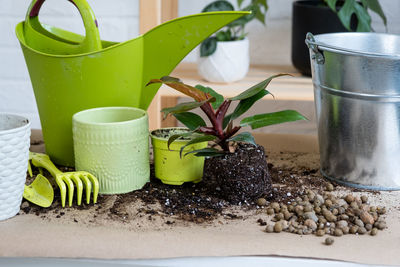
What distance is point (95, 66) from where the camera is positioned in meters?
0.70

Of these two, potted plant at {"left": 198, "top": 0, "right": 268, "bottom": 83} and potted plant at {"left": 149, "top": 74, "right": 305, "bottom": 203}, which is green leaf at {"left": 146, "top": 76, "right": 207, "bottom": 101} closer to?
potted plant at {"left": 149, "top": 74, "right": 305, "bottom": 203}

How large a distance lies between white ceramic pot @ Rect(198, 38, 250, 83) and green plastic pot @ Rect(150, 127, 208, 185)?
0.38 meters

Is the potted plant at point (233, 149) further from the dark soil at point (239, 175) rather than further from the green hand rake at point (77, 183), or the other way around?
the green hand rake at point (77, 183)

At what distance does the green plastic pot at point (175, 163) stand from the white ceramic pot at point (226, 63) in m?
0.38

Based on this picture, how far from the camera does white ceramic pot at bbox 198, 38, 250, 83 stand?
1.07 meters

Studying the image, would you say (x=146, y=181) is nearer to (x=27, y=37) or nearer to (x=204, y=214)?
(x=204, y=214)

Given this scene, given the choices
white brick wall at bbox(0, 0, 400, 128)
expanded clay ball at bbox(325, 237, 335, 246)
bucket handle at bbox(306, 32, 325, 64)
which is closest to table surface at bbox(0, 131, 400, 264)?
expanded clay ball at bbox(325, 237, 335, 246)

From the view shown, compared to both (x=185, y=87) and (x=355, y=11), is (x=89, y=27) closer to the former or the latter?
(x=185, y=87)

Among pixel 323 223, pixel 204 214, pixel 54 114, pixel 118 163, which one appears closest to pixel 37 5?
pixel 54 114

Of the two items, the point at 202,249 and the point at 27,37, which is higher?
the point at 27,37

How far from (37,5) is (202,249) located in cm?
44

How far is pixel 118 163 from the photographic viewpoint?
672 millimetres

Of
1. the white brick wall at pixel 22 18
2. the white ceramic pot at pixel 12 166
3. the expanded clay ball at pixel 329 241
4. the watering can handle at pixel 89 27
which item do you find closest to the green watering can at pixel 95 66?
the watering can handle at pixel 89 27

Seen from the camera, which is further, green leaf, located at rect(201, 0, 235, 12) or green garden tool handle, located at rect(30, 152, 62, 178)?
green leaf, located at rect(201, 0, 235, 12)
